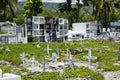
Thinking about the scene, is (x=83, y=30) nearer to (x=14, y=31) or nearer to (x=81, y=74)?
(x=14, y=31)

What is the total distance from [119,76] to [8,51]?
57.8 ft

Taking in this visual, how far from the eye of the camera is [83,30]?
3155 inches

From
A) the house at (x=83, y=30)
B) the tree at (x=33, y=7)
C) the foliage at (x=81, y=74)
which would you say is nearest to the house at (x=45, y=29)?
the house at (x=83, y=30)

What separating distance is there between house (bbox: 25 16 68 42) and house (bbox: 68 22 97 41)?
159cm

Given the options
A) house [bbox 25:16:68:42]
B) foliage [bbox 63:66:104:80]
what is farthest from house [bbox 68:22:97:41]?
foliage [bbox 63:66:104:80]

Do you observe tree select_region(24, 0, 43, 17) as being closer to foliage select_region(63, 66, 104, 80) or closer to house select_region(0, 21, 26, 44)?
house select_region(0, 21, 26, 44)

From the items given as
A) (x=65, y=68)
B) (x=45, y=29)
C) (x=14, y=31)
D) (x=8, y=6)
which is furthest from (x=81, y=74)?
(x=45, y=29)

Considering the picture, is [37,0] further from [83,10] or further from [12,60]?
[12,60]

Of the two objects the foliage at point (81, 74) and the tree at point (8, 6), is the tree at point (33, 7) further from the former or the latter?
the foliage at point (81, 74)

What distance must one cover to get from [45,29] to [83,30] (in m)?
9.91

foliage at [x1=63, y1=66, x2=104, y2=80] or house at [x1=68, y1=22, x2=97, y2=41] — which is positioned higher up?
foliage at [x1=63, y1=66, x2=104, y2=80]

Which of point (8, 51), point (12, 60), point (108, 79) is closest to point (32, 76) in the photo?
point (108, 79)

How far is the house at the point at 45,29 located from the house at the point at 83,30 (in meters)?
1.59

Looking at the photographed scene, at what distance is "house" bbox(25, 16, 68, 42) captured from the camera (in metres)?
71.6
